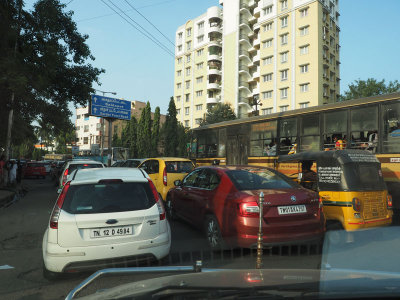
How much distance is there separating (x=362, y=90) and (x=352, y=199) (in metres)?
36.8

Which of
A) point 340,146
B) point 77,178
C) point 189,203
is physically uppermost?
point 340,146

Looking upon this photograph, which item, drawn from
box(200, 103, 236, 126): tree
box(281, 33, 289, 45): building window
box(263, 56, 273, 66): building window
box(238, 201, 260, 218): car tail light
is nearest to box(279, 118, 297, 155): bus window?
box(238, 201, 260, 218): car tail light

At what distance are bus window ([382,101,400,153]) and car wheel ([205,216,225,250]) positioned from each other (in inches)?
252

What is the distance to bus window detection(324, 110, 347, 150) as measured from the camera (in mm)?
10477

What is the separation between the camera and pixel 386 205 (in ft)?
21.7

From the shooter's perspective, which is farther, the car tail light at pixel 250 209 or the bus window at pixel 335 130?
the bus window at pixel 335 130

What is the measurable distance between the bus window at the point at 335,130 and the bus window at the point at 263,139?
233 cm

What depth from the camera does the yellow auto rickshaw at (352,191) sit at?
614 cm

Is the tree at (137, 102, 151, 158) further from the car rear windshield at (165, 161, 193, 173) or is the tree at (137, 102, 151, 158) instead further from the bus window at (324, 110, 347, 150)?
the bus window at (324, 110, 347, 150)

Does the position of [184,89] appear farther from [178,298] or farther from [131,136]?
[178,298]

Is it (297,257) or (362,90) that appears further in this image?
(362,90)

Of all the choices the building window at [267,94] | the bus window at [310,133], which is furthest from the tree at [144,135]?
the bus window at [310,133]

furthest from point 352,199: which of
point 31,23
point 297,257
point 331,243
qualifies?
point 31,23

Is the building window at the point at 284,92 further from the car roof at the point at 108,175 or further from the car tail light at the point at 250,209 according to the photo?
the car roof at the point at 108,175
